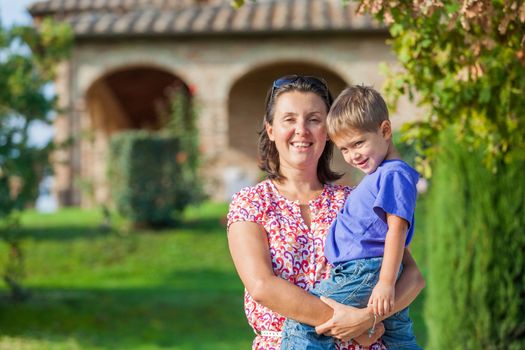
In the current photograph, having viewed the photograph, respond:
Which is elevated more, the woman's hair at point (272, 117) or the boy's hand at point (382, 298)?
the woman's hair at point (272, 117)

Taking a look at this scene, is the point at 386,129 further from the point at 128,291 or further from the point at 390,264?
the point at 128,291

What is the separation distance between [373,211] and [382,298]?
11.2 inches

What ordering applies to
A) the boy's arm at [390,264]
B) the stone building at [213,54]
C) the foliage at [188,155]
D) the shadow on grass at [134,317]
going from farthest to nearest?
the stone building at [213,54]
the foliage at [188,155]
the shadow on grass at [134,317]
the boy's arm at [390,264]

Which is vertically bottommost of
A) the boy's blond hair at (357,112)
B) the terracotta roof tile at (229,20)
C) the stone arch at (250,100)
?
the boy's blond hair at (357,112)

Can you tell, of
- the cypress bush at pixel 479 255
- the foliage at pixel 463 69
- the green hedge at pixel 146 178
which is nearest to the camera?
the foliage at pixel 463 69

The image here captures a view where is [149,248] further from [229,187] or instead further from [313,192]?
[313,192]

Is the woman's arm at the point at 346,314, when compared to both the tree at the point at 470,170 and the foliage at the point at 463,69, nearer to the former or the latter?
the foliage at the point at 463,69

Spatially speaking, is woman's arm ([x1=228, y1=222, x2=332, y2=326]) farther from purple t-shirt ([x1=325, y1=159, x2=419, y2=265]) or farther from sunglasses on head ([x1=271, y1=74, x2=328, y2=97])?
sunglasses on head ([x1=271, y1=74, x2=328, y2=97])

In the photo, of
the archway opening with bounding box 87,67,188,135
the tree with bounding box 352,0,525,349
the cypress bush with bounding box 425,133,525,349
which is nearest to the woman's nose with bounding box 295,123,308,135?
the tree with bounding box 352,0,525,349

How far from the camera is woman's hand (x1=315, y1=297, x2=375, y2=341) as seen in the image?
9.12 feet

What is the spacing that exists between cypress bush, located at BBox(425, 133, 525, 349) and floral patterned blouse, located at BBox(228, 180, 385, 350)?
3469mm

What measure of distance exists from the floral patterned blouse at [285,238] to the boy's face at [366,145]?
0.23m

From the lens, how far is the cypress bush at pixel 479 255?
20.3ft

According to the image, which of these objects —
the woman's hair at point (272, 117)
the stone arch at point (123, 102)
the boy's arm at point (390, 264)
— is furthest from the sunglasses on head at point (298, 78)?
the stone arch at point (123, 102)
